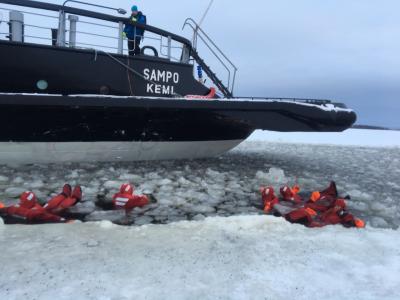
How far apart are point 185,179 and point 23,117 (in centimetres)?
191

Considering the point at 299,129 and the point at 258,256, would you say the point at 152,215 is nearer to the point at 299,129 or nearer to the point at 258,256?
the point at 258,256

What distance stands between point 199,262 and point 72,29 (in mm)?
3792

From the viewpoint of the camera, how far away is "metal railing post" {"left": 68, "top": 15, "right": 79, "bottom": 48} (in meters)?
4.56

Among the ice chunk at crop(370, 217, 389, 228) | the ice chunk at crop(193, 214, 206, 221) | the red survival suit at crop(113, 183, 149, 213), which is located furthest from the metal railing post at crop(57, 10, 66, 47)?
the ice chunk at crop(370, 217, 389, 228)

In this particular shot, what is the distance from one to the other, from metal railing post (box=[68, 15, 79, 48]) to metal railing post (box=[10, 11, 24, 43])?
0.57 m

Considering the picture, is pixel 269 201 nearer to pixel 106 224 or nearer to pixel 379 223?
pixel 379 223

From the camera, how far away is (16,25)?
4176mm

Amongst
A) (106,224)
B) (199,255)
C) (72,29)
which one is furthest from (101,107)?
(199,255)

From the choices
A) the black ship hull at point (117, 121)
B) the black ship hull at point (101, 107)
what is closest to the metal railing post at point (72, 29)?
the black ship hull at point (101, 107)

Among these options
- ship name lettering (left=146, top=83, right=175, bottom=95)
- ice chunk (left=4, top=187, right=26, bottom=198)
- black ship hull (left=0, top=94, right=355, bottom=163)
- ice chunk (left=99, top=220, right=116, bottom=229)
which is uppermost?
ship name lettering (left=146, top=83, right=175, bottom=95)

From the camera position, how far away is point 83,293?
1509 millimetres

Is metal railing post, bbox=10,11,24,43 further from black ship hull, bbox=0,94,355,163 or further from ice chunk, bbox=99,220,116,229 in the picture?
ice chunk, bbox=99,220,116,229

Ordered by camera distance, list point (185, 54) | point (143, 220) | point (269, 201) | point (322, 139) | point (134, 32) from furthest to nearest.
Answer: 1. point (322, 139)
2. point (185, 54)
3. point (134, 32)
4. point (269, 201)
5. point (143, 220)

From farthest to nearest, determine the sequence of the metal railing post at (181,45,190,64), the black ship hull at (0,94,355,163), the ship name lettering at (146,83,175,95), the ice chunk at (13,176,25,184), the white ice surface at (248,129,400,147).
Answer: the white ice surface at (248,129,400,147) < the metal railing post at (181,45,190,64) < the ship name lettering at (146,83,175,95) < the black ship hull at (0,94,355,163) < the ice chunk at (13,176,25,184)
